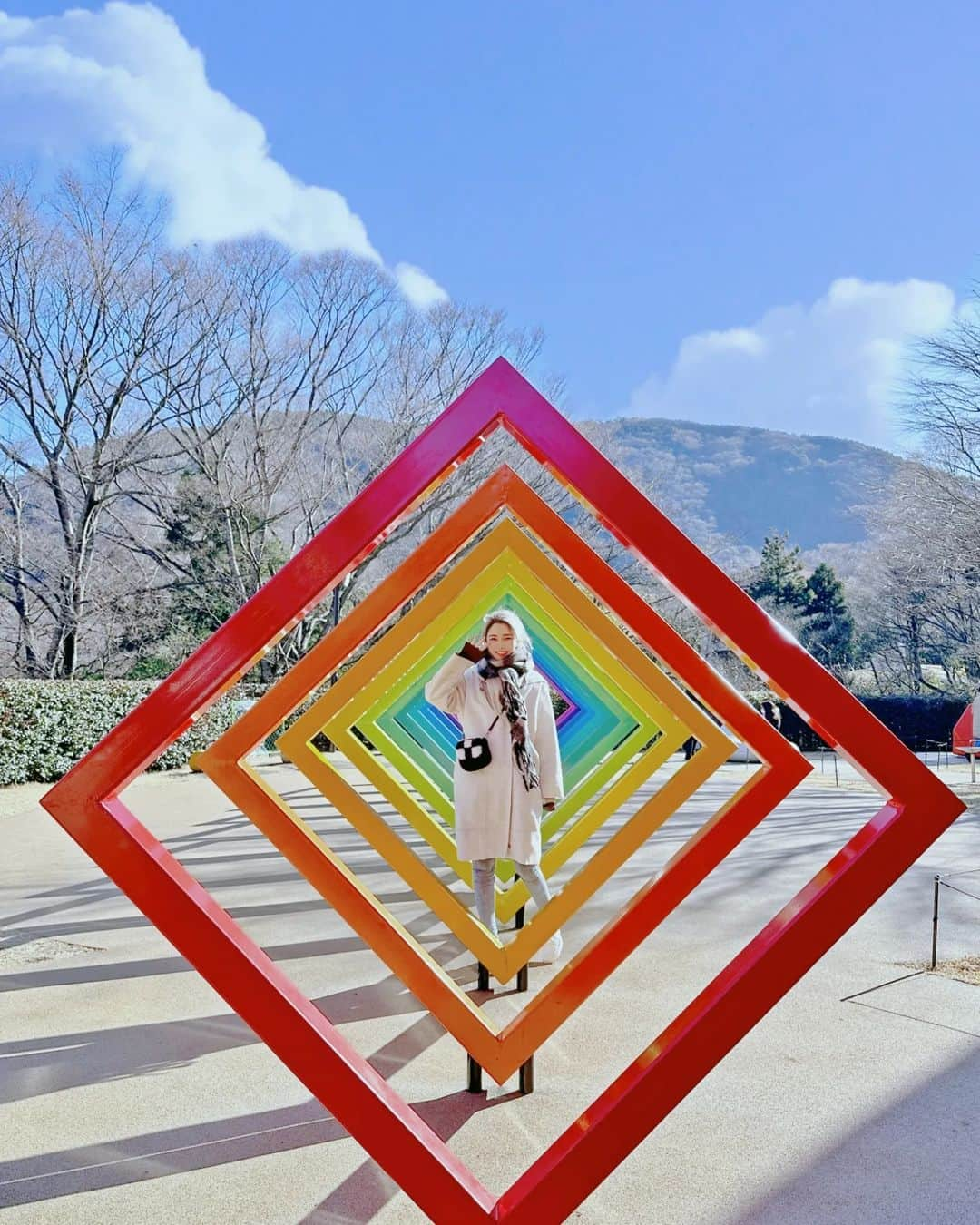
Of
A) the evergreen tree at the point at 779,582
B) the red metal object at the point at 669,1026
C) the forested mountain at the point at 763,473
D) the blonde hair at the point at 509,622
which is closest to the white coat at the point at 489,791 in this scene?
the blonde hair at the point at 509,622

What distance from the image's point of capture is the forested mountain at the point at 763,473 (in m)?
129

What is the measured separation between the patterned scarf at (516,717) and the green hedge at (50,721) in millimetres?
11164

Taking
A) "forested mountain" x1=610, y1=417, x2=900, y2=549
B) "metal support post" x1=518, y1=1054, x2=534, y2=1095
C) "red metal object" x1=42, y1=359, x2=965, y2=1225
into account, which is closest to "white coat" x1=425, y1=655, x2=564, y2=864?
"metal support post" x1=518, y1=1054, x2=534, y2=1095

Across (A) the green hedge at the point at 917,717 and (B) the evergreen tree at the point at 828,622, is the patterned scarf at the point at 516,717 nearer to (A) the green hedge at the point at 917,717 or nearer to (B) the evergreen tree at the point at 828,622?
(A) the green hedge at the point at 917,717

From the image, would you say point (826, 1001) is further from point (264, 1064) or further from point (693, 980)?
point (264, 1064)

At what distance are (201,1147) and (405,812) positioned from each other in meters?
2.24

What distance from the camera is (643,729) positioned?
675cm

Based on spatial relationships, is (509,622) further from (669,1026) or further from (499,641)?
(669,1026)

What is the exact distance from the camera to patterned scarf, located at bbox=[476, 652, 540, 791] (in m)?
4.37

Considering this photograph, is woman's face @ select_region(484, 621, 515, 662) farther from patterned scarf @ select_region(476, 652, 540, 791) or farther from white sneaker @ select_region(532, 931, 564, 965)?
white sneaker @ select_region(532, 931, 564, 965)

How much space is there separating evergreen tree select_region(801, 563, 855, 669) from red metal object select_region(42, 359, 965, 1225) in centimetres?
4450

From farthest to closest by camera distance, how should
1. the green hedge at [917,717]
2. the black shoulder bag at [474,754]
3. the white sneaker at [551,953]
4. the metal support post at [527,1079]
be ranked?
the green hedge at [917,717] < the white sneaker at [551,953] < the black shoulder bag at [474,754] < the metal support post at [527,1079]

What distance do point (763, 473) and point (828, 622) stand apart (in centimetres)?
9852

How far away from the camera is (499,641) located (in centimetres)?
450
